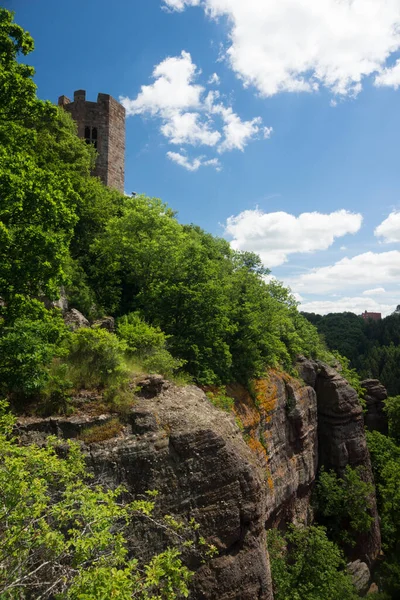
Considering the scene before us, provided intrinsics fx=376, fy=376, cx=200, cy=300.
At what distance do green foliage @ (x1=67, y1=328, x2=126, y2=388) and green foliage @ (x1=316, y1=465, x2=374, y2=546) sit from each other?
70.7ft

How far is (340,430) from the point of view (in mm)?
28109

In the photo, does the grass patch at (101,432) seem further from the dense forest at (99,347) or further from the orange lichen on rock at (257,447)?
the orange lichen on rock at (257,447)

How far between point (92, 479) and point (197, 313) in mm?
9261

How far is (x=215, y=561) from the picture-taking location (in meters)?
9.75

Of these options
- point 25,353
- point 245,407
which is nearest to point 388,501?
point 245,407

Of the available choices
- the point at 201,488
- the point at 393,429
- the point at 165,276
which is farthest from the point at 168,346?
the point at 393,429

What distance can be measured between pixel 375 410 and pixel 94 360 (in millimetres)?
36974

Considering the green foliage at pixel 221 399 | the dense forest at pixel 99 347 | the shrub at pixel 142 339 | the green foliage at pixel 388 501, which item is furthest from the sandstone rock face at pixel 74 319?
the green foliage at pixel 388 501

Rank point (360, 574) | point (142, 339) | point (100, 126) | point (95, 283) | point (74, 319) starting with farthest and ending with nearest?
point (100, 126), point (360, 574), point (95, 283), point (74, 319), point (142, 339)

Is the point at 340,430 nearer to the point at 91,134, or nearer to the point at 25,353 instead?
the point at 25,353

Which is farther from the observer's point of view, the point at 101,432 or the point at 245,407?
the point at 245,407

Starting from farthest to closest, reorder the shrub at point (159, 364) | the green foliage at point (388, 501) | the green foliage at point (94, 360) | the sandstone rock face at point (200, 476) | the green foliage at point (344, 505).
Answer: the green foliage at point (344, 505)
the green foliage at point (388, 501)
the shrub at point (159, 364)
the green foliage at point (94, 360)
the sandstone rock face at point (200, 476)

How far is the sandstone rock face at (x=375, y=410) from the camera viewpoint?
39344mm

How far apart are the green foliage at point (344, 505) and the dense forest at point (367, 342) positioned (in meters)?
56.0
